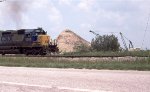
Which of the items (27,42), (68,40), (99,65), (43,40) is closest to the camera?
(99,65)

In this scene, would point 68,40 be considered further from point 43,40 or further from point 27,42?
point 27,42

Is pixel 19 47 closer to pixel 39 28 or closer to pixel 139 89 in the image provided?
pixel 39 28

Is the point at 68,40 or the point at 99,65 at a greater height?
the point at 68,40

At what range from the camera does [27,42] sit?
39.4 metres

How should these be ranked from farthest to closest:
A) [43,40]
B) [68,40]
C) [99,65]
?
[68,40], [43,40], [99,65]

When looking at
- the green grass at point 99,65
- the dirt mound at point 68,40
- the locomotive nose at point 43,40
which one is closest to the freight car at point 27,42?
the locomotive nose at point 43,40

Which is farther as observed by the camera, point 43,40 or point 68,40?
point 68,40

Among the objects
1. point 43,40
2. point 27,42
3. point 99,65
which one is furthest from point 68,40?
point 99,65

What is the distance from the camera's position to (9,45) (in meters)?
41.0

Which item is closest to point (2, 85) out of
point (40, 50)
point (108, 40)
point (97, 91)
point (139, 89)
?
point (97, 91)

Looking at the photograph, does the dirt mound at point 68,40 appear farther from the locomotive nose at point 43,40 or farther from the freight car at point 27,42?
the locomotive nose at point 43,40

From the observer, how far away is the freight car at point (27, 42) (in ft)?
129

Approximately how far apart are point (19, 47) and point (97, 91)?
1280 inches

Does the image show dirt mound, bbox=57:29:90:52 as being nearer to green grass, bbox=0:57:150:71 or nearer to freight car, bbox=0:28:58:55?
freight car, bbox=0:28:58:55
